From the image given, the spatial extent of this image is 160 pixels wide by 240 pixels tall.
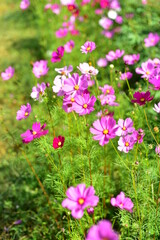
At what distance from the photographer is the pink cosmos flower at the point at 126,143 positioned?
1160 millimetres

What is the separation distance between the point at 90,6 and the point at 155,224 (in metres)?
3.42

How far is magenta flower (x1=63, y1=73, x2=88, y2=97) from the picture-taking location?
1132mm

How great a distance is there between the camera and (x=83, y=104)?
3.72 ft

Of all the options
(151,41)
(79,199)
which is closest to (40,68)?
(151,41)

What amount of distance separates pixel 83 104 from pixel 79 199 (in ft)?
1.46

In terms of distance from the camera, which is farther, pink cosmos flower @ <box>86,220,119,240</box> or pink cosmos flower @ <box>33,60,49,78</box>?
pink cosmos flower @ <box>33,60,49,78</box>

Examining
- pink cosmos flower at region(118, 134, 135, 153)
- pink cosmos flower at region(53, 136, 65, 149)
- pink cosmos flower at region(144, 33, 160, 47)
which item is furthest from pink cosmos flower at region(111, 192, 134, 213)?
pink cosmos flower at region(144, 33, 160, 47)

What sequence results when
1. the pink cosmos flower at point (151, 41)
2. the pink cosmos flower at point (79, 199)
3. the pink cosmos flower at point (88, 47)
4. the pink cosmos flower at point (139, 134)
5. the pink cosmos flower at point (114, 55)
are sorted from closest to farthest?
the pink cosmos flower at point (79, 199) < the pink cosmos flower at point (139, 134) < the pink cosmos flower at point (88, 47) < the pink cosmos flower at point (114, 55) < the pink cosmos flower at point (151, 41)

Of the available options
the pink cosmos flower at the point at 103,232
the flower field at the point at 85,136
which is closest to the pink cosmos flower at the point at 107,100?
the flower field at the point at 85,136

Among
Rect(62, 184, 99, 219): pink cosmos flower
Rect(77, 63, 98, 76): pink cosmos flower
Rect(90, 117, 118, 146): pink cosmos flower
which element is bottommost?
Rect(90, 117, 118, 146): pink cosmos flower

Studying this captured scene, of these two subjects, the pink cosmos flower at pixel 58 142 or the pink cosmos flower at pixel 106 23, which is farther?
the pink cosmos flower at pixel 106 23

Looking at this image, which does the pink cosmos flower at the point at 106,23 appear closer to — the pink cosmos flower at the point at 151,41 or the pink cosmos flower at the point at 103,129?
the pink cosmos flower at the point at 151,41

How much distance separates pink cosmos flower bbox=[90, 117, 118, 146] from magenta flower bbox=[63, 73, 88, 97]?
0.16 metres

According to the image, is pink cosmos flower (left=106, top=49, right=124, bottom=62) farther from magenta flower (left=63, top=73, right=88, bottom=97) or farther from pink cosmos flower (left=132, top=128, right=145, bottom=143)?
pink cosmos flower (left=132, top=128, right=145, bottom=143)
